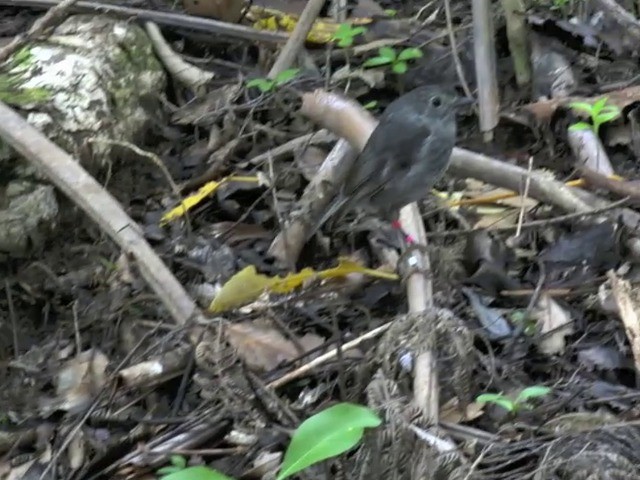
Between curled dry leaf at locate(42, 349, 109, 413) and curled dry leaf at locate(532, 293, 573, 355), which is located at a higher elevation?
curled dry leaf at locate(42, 349, 109, 413)

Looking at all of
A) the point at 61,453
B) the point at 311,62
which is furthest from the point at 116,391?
the point at 311,62

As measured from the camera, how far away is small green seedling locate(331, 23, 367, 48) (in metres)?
5.14

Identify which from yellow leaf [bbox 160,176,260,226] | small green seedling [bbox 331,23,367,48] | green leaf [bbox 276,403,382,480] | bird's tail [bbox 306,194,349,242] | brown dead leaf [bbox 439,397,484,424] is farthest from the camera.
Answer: small green seedling [bbox 331,23,367,48]

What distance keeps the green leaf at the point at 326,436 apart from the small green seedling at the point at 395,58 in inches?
126

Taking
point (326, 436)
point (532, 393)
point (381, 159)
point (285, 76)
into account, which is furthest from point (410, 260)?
point (285, 76)

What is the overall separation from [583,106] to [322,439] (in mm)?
2790

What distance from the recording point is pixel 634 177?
4.20 m

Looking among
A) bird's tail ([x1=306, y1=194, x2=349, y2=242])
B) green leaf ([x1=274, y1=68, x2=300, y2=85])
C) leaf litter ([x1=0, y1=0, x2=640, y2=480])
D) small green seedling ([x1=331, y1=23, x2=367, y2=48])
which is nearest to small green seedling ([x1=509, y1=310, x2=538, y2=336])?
leaf litter ([x1=0, y1=0, x2=640, y2=480])

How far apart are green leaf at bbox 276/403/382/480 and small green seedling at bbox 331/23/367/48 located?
3407 millimetres

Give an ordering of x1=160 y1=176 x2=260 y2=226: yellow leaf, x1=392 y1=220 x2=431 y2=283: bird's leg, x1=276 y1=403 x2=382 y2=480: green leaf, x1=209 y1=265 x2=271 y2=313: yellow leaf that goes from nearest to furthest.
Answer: x1=276 y1=403 x2=382 y2=480: green leaf < x1=209 y1=265 x2=271 y2=313: yellow leaf < x1=392 y1=220 x2=431 y2=283: bird's leg < x1=160 y1=176 x2=260 y2=226: yellow leaf

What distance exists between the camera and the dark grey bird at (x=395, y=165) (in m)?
3.78

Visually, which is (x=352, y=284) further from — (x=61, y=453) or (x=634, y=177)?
(x=634, y=177)

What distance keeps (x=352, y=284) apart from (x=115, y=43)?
196 centimetres

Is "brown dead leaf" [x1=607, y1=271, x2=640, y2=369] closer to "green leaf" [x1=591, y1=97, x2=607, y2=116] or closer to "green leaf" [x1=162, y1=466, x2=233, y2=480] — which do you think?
"green leaf" [x1=591, y1=97, x2=607, y2=116]
